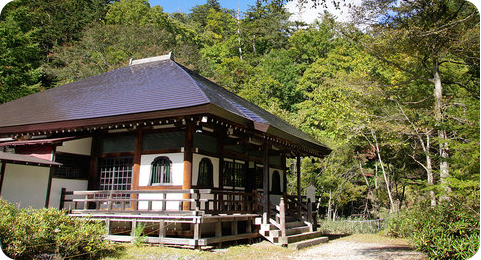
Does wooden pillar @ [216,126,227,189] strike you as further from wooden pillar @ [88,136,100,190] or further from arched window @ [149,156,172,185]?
wooden pillar @ [88,136,100,190]

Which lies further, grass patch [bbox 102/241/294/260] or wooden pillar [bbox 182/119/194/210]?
wooden pillar [bbox 182/119/194/210]

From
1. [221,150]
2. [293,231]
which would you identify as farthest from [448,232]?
[221,150]

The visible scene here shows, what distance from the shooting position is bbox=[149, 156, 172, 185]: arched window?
1086 centimetres

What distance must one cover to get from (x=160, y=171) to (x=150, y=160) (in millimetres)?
497

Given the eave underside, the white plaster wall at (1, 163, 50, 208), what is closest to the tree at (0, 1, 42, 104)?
the eave underside

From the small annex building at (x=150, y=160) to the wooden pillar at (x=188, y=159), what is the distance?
3 cm

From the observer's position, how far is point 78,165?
12.2 meters

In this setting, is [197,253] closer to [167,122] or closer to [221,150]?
[167,122]

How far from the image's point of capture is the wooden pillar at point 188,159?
10195 millimetres

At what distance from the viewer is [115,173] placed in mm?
11906

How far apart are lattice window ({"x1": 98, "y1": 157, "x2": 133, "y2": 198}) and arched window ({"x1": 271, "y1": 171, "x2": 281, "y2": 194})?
21.4ft

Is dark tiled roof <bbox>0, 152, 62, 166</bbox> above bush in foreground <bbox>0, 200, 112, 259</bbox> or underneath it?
above

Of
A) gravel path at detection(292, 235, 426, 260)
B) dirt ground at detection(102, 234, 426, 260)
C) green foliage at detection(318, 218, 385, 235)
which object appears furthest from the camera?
green foliage at detection(318, 218, 385, 235)

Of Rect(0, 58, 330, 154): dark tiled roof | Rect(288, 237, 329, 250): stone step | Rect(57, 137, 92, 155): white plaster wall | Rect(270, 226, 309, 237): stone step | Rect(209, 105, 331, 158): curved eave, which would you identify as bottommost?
Rect(288, 237, 329, 250): stone step
